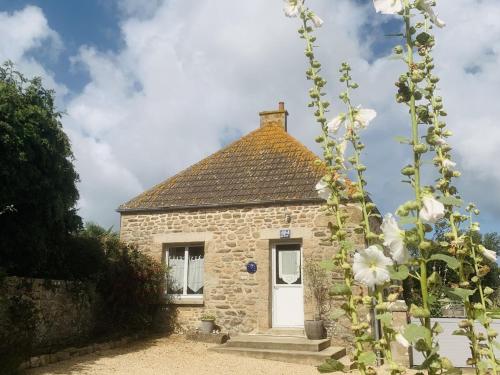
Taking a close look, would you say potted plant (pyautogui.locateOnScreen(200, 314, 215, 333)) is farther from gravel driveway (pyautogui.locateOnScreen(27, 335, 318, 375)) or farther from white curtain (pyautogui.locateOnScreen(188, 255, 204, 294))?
white curtain (pyautogui.locateOnScreen(188, 255, 204, 294))

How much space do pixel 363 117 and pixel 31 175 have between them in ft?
28.0

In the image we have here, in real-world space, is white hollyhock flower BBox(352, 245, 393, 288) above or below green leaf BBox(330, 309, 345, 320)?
above

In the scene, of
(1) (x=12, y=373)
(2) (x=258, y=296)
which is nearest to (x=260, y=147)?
(2) (x=258, y=296)

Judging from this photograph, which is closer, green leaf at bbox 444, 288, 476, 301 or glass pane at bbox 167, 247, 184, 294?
green leaf at bbox 444, 288, 476, 301

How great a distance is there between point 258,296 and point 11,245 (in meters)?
5.79

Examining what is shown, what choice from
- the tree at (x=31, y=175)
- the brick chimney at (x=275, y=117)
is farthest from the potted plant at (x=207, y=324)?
the brick chimney at (x=275, y=117)

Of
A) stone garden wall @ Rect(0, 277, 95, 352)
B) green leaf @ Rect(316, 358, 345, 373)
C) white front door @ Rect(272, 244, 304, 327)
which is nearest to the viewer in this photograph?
green leaf @ Rect(316, 358, 345, 373)

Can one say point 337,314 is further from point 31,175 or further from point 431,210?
point 31,175

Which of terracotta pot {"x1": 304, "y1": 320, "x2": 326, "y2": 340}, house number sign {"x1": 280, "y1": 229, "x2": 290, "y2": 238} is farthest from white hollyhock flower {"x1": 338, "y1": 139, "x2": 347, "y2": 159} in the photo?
house number sign {"x1": 280, "y1": 229, "x2": 290, "y2": 238}

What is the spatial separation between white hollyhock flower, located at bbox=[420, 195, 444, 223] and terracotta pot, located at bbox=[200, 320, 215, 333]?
11.3m

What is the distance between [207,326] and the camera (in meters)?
12.2

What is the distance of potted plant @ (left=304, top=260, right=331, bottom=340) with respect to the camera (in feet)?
36.7

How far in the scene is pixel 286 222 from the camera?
12.3 metres

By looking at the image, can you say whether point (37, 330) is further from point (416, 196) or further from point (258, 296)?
point (416, 196)
